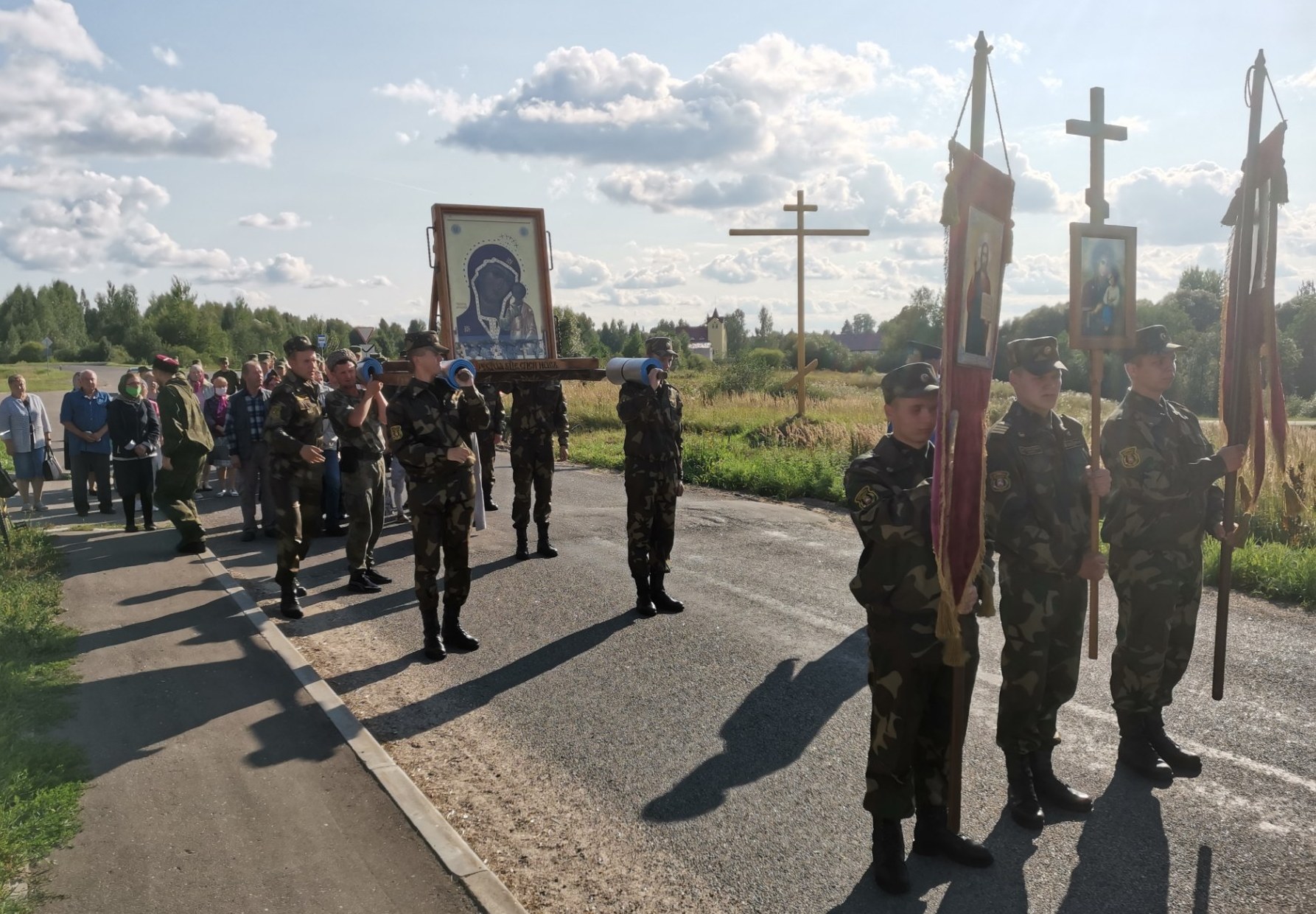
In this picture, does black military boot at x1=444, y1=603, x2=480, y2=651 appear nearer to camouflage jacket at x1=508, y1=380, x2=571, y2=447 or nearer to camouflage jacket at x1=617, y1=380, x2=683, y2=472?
camouflage jacket at x1=617, y1=380, x2=683, y2=472

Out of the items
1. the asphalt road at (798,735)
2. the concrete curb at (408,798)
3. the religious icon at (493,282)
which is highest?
the religious icon at (493,282)

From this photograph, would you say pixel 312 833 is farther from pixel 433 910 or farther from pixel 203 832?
pixel 433 910

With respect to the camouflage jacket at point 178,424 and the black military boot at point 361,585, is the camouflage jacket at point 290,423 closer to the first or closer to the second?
the black military boot at point 361,585

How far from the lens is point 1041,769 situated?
14.8 ft

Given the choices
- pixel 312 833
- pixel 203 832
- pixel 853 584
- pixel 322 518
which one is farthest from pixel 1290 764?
pixel 322 518

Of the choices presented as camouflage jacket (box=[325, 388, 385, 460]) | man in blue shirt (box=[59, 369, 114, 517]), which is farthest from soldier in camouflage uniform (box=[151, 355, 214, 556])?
man in blue shirt (box=[59, 369, 114, 517])

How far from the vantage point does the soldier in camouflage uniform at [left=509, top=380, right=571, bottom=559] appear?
10.1m

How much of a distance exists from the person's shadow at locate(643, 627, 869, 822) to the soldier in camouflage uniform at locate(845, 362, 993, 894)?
3.29 ft

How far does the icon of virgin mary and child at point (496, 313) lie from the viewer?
8.95 m

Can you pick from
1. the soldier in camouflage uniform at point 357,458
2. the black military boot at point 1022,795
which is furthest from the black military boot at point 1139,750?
the soldier in camouflage uniform at point 357,458

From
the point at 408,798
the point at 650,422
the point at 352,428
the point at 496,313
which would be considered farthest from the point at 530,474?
the point at 408,798

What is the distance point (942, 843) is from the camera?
4.07m

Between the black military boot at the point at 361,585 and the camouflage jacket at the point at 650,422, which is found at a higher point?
the camouflage jacket at the point at 650,422

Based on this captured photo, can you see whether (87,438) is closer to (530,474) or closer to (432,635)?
(530,474)
